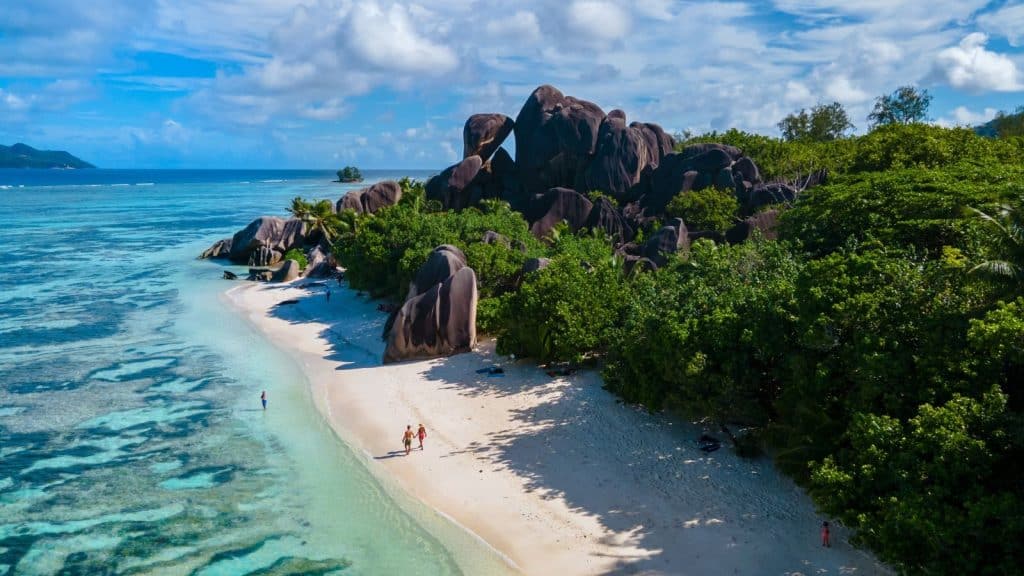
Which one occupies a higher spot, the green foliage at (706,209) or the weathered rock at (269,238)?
the green foliage at (706,209)

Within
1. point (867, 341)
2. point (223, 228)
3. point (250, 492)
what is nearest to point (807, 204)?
point (867, 341)

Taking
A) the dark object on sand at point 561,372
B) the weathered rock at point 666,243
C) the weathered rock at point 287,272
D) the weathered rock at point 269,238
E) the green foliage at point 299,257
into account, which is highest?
the weathered rock at point 666,243

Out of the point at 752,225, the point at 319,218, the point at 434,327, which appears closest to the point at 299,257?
the point at 319,218

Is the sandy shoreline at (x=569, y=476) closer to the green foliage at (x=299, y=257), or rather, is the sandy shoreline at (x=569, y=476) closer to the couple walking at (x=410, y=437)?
the couple walking at (x=410, y=437)

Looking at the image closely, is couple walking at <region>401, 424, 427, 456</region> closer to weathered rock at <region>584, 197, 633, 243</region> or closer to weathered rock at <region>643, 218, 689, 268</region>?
weathered rock at <region>643, 218, 689, 268</region>

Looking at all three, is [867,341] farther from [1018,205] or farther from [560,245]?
[560,245]

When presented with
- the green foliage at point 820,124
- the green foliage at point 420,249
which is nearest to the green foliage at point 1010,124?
the green foliage at point 820,124

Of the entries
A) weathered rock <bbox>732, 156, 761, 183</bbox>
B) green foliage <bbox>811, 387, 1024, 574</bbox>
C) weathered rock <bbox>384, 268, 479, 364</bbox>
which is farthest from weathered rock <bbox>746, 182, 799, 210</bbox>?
green foliage <bbox>811, 387, 1024, 574</bbox>
